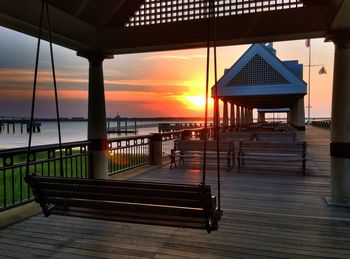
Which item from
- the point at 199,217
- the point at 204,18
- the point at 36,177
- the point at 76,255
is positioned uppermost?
the point at 204,18

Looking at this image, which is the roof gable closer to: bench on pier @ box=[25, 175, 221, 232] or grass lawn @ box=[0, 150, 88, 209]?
grass lawn @ box=[0, 150, 88, 209]

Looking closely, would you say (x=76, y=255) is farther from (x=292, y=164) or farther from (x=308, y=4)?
(x=292, y=164)

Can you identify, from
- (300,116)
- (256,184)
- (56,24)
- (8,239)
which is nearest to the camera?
(8,239)

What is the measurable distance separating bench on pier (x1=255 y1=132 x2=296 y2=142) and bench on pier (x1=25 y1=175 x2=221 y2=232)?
28.1 feet

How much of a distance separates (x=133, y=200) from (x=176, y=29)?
3.59 metres

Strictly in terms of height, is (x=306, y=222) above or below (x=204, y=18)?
below

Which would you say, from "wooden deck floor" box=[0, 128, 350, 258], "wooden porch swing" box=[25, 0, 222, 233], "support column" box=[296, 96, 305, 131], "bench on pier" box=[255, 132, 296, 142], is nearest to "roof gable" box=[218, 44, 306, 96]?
"support column" box=[296, 96, 305, 131]

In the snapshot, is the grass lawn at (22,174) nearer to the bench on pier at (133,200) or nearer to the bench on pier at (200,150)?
the bench on pier at (133,200)

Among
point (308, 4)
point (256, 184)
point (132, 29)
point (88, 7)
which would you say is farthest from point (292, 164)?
point (88, 7)

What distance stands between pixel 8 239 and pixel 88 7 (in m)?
4.02

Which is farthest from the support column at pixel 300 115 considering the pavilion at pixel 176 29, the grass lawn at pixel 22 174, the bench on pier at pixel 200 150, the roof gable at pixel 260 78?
the pavilion at pixel 176 29

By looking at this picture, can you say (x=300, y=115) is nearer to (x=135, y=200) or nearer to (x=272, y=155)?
(x=272, y=155)

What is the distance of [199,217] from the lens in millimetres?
2996

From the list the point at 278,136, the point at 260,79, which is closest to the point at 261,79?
the point at 260,79
